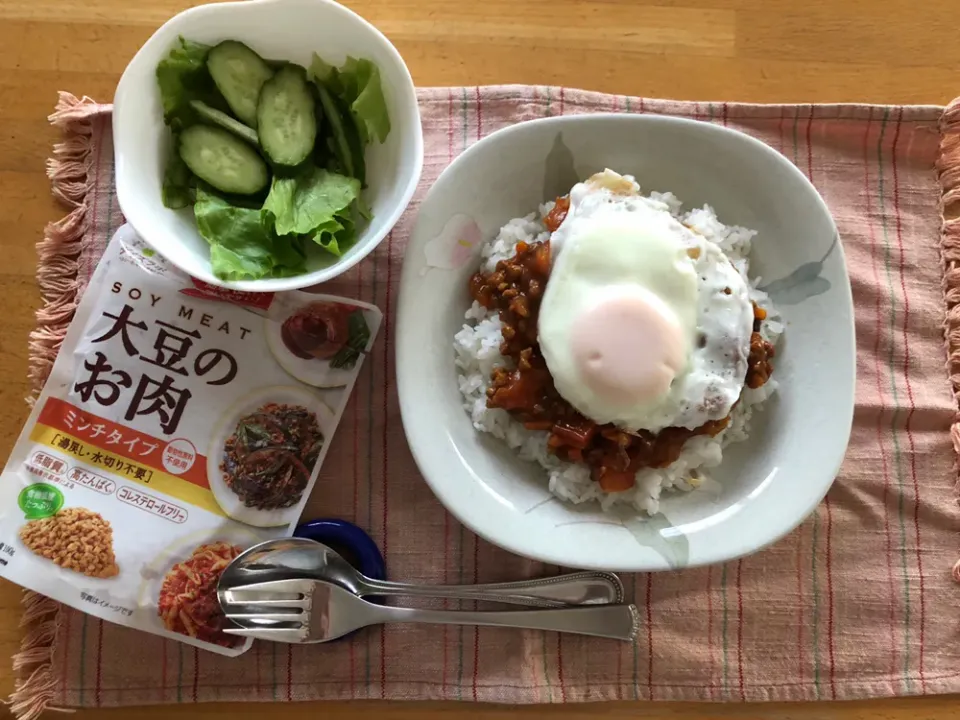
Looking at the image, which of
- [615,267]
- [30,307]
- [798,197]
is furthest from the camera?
[30,307]

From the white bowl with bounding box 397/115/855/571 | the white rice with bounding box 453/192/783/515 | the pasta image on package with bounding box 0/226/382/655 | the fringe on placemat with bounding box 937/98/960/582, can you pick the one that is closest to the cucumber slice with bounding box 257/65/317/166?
the white bowl with bounding box 397/115/855/571

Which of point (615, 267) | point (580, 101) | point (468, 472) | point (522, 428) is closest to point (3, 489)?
point (468, 472)

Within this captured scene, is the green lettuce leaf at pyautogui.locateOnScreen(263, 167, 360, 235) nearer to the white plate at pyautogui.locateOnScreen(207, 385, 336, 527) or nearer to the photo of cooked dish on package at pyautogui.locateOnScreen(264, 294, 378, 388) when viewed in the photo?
the photo of cooked dish on package at pyautogui.locateOnScreen(264, 294, 378, 388)

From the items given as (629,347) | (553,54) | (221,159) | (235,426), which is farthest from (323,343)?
(553,54)

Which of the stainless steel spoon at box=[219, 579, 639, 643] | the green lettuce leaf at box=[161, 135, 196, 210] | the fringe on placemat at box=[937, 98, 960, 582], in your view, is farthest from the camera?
the fringe on placemat at box=[937, 98, 960, 582]

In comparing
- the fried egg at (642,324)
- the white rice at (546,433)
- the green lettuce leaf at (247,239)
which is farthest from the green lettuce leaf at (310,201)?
the fried egg at (642,324)

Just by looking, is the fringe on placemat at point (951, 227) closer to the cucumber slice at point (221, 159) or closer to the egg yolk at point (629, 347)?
the egg yolk at point (629, 347)

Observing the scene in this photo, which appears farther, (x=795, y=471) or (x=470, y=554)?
(x=470, y=554)

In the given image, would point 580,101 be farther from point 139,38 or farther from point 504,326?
point 139,38

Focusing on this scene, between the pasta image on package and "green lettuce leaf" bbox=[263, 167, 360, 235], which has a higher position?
"green lettuce leaf" bbox=[263, 167, 360, 235]
